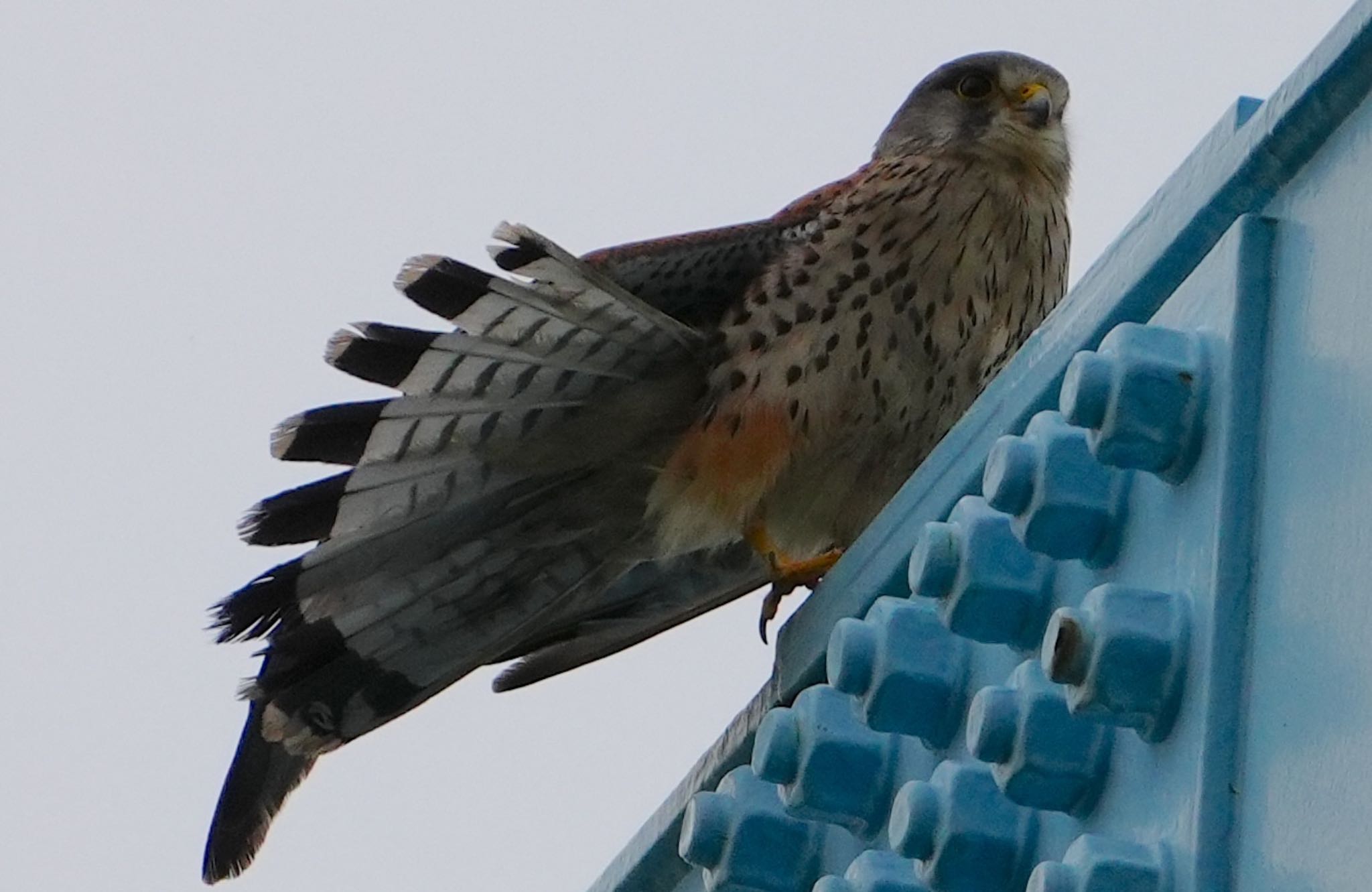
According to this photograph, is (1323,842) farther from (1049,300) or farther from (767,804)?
(1049,300)

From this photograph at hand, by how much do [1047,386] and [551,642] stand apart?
1.94 m

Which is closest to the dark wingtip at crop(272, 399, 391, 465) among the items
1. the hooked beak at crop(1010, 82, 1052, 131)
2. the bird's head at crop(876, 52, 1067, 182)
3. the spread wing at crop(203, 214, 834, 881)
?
the spread wing at crop(203, 214, 834, 881)

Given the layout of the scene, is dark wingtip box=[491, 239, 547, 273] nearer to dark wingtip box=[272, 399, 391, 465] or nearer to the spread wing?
the spread wing

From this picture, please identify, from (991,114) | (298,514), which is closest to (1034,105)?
(991,114)

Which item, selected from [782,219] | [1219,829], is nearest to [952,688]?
[1219,829]

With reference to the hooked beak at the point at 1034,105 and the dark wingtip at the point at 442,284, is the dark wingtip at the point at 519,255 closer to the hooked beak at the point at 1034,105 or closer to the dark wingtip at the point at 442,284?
the dark wingtip at the point at 442,284

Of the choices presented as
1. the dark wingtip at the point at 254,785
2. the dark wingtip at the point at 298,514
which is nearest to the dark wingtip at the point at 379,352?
the dark wingtip at the point at 298,514

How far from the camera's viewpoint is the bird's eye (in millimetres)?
4258

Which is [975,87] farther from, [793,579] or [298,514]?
[298,514]

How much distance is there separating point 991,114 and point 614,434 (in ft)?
3.61

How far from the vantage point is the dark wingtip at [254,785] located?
135 inches

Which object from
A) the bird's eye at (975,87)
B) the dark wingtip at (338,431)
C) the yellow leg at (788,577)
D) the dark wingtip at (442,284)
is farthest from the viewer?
the bird's eye at (975,87)

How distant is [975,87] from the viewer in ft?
14.0

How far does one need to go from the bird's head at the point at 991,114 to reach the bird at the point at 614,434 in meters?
0.03
